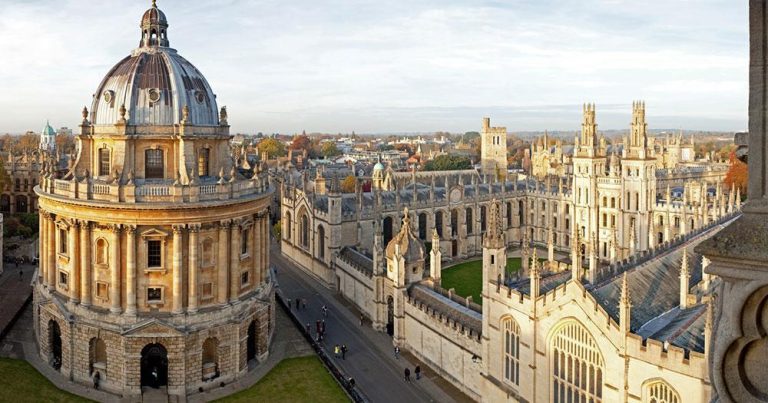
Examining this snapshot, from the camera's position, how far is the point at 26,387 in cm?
3462

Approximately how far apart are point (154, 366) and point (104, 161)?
41.6ft

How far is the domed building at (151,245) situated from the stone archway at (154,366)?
0.19ft

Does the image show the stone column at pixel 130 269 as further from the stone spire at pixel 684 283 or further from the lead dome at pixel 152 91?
the stone spire at pixel 684 283

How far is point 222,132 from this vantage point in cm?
4003

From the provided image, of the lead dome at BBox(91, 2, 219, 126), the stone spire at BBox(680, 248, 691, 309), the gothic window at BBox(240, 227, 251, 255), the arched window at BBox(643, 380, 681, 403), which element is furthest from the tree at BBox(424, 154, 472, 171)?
the arched window at BBox(643, 380, 681, 403)

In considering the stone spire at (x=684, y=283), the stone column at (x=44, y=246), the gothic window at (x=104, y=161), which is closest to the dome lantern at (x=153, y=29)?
the gothic window at (x=104, y=161)

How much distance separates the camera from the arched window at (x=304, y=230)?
6312 centimetres

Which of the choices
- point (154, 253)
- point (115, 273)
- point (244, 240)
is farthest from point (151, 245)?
point (244, 240)

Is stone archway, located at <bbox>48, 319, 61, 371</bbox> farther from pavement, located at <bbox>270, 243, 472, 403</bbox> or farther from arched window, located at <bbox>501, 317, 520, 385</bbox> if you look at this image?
arched window, located at <bbox>501, 317, 520, 385</bbox>

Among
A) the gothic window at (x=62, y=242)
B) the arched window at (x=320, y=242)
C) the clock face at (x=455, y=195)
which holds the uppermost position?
the clock face at (x=455, y=195)

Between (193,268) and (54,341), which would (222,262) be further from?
(54,341)

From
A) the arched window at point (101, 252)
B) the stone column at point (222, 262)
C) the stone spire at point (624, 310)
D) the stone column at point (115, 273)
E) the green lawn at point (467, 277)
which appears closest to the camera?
the stone spire at point (624, 310)

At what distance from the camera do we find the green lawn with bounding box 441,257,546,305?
53.9m

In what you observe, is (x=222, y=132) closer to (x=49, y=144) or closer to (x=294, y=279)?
(x=294, y=279)
